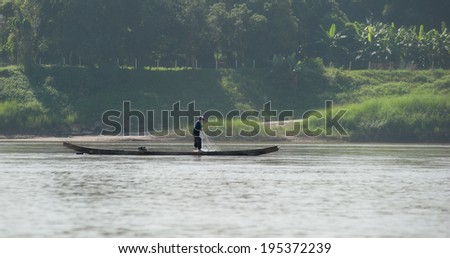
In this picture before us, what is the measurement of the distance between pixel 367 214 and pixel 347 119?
64.0m

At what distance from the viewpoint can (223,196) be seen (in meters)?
47.5

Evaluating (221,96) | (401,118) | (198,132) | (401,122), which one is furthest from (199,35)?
(198,132)

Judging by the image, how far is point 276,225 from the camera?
38656mm

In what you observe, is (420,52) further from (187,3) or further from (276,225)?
(276,225)

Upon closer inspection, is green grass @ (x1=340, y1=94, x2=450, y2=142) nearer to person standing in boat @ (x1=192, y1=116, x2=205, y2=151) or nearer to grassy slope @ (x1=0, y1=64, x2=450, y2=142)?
grassy slope @ (x1=0, y1=64, x2=450, y2=142)

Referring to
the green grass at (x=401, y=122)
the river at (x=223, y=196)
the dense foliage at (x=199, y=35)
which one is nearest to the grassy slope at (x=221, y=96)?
the green grass at (x=401, y=122)

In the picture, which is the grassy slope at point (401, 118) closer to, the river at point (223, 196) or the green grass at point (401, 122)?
the green grass at point (401, 122)

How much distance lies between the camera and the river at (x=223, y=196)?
1495 inches

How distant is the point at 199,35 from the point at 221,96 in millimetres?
7780

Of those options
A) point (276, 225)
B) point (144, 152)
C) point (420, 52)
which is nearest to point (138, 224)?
point (276, 225)

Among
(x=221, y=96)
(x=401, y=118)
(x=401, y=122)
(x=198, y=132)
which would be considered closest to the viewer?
(x=198, y=132)

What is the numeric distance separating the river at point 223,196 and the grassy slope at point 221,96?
29966 millimetres

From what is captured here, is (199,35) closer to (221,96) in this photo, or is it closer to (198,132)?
(221,96)

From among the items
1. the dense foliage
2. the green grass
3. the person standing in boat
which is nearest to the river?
the person standing in boat
